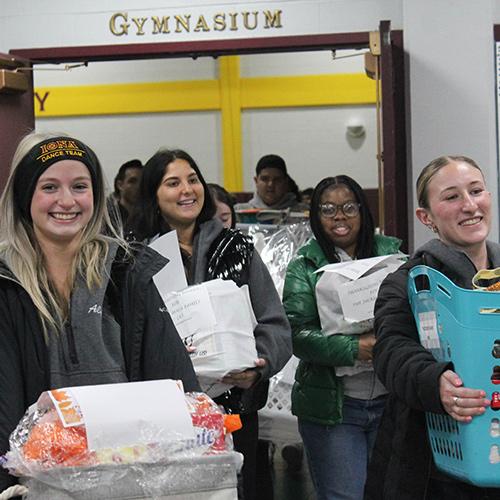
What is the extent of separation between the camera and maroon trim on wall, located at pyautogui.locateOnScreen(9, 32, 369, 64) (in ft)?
19.0

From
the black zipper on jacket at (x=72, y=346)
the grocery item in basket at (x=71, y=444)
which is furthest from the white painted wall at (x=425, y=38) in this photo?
the grocery item in basket at (x=71, y=444)

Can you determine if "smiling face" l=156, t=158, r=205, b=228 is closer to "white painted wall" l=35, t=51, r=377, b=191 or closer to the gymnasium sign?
the gymnasium sign

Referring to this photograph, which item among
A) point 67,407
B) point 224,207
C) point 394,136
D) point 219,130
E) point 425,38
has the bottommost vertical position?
point 67,407

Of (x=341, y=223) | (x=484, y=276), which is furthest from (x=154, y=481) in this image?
(x=341, y=223)

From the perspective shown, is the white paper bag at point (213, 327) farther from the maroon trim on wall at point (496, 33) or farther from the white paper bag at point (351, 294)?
the maroon trim on wall at point (496, 33)

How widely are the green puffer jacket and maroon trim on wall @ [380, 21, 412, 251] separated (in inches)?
51.1

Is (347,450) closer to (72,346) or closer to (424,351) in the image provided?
(424,351)

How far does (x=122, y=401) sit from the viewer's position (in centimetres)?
202

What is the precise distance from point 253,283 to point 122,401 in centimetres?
170

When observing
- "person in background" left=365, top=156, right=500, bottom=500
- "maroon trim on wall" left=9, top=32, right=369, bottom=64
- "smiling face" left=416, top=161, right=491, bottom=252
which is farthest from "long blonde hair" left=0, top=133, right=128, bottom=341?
"maroon trim on wall" left=9, top=32, right=369, bottom=64

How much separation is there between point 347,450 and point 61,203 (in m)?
1.72

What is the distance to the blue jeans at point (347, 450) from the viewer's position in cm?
368

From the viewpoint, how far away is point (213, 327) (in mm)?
3326

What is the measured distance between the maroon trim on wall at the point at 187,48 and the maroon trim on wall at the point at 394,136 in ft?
1.02
